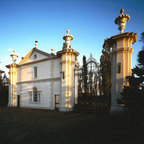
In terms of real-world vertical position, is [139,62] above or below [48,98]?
above

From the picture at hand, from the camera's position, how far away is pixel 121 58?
844 centimetres

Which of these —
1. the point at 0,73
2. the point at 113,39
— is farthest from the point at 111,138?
the point at 0,73

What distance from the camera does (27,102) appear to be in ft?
52.5

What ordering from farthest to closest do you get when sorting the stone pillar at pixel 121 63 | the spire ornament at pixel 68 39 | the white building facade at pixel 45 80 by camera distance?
the spire ornament at pixel 68 39 → the white building facade at pixel 45 80 → the stone pillar at pixel 121 63

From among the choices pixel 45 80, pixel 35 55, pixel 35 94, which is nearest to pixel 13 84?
pixel 35 94

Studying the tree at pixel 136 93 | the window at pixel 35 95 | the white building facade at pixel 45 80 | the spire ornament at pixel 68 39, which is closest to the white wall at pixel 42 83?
the white building facade at pixel 45 80

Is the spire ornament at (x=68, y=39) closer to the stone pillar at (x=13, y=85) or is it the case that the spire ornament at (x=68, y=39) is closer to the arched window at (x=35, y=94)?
the arched window at (x=35, y=94)

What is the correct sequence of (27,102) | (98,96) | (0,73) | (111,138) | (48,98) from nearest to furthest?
1. (111,138)
2. (98,96)
3. (48,98)
4. (27,102)
5. (0,73)

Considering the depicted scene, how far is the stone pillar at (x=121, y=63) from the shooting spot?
814 cm

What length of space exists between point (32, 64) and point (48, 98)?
6134mm

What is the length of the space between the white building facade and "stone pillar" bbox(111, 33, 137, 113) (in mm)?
4549

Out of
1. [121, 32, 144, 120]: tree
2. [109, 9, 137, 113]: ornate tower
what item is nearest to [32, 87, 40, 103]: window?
[109, 9, 137, 113]: ornate tower

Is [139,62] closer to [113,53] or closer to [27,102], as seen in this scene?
[113,53]

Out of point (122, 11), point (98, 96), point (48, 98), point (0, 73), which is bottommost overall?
point (48, 98)
